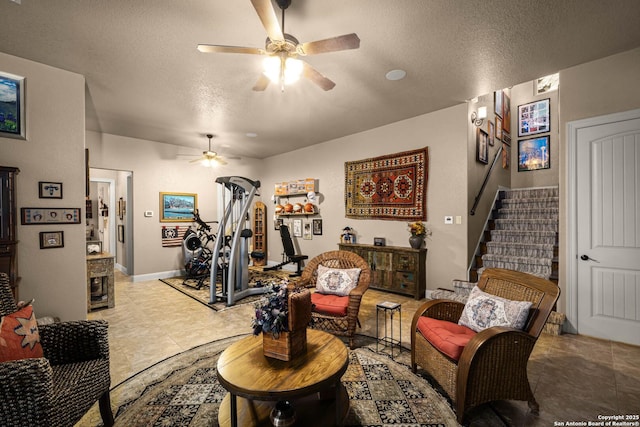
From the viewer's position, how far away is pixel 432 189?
4.69m

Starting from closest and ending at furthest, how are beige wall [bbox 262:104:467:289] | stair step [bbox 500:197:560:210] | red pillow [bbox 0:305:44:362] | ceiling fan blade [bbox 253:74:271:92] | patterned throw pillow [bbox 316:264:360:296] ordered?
1. red pillow [bbox 0:305:44:362]
2. ceiling fan blade [bbox 253:74:271:92]
3. patterned throw pillow [bbox 316:264:360:296]
4. beige wall [bbox 262:104:467:289]
5. stair step [bbox 500:197:560:210]

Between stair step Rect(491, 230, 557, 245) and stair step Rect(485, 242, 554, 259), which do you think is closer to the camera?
stair step Rect(485, 242, 554, 259)

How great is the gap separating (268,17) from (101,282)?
179 inches

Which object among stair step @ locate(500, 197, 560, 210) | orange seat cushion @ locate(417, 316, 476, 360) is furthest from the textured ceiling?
→ stair step @ locate(500, 197, 560, 210)

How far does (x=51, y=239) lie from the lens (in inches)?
122

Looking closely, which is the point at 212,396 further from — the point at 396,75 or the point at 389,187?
the point at 389,187

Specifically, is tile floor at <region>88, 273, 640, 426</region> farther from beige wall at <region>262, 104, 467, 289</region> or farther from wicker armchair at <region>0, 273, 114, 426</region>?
beige wall at <region>262, 104, 467, 289</region>

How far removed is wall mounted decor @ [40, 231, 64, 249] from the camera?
9.97 ft

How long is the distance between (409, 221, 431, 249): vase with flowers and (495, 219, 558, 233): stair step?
60.1 inches

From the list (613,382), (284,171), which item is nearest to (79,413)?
(613,382)

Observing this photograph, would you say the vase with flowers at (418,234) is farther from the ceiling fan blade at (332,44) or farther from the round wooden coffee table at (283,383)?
the ceiling fan blade at (332,44)

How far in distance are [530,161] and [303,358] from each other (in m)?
7.20

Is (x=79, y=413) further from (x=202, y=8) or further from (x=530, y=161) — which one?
(x=530, y=161)

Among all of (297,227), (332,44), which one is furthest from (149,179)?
(332,44)
